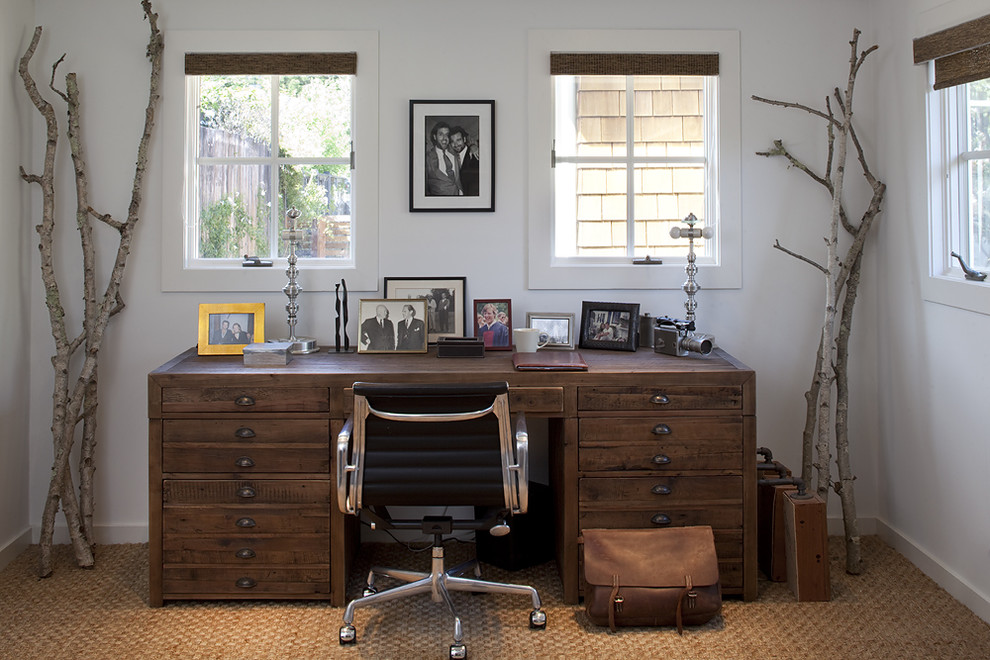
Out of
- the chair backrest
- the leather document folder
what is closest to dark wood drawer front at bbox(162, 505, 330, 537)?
the chair backrest

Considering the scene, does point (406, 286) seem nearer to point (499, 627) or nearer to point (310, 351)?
point (310, 351)

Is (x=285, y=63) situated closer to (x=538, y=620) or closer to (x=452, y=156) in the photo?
(x=452, y=156)

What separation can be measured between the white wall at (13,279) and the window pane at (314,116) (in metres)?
1.01

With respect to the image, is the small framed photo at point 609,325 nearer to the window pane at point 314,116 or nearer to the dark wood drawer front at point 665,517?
the dark wood drawer front at point 665,517

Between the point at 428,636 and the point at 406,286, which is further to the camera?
the point at 406,286

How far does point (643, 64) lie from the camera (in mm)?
3668

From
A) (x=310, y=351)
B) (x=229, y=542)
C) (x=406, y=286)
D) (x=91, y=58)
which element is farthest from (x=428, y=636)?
(x=91, y=58)

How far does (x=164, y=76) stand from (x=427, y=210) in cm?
120

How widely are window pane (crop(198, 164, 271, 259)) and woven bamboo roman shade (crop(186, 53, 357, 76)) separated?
0.40m

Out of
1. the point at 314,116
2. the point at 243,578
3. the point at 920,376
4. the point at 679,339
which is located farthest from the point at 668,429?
the point at 314,116

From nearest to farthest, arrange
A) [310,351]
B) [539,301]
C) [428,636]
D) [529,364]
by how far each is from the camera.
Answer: [428,636] → [529,364] → [310,351] → [539,301]

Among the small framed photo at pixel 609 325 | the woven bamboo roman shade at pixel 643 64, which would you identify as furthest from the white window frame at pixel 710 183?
the small framed photo at pixel 609 325

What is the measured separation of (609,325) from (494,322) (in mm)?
469

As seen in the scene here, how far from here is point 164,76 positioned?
3.63 meters
